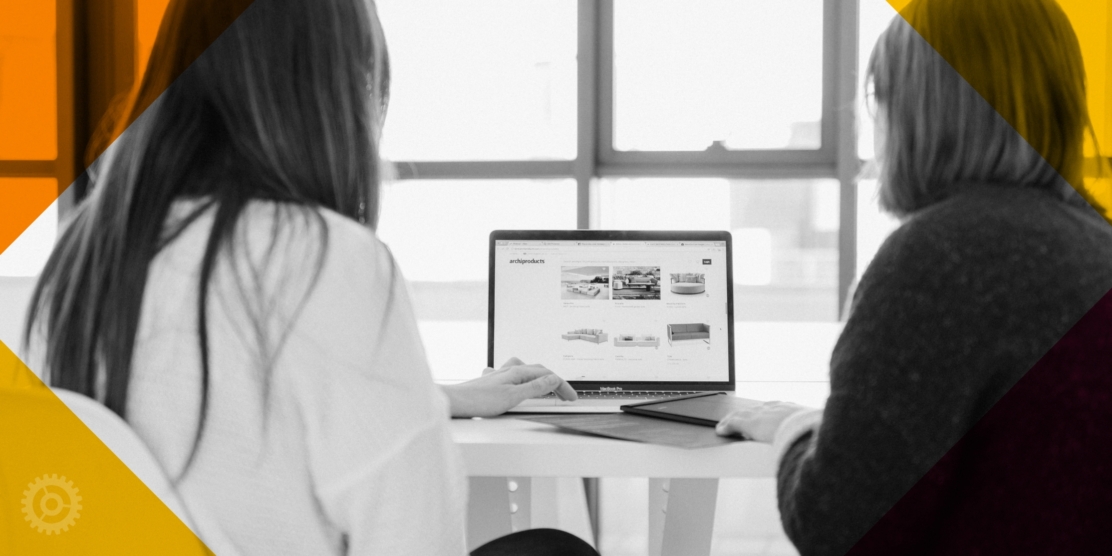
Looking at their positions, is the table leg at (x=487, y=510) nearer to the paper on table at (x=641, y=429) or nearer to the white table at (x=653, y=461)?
the white table at (x=653, y=461)

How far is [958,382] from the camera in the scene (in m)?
0.75

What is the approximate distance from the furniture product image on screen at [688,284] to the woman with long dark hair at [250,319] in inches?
34.2

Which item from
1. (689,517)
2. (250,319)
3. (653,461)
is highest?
(250,319)

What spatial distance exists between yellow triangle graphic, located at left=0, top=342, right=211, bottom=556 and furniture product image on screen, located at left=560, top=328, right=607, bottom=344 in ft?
3.09

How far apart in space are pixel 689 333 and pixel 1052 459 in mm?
802

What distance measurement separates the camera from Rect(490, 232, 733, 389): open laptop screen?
4.94 feet

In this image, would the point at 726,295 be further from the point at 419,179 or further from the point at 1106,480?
the point at 419,179

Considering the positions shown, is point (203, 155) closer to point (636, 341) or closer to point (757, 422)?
point (757, 422)

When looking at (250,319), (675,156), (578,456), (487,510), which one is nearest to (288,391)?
(250,319)

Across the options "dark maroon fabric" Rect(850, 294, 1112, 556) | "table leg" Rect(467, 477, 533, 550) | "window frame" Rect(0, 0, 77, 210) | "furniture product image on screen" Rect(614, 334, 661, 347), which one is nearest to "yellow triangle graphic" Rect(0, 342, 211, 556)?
"dark maroon fabric" Rect(850, 294, 1112, 556)

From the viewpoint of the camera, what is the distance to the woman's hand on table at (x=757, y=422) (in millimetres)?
1084

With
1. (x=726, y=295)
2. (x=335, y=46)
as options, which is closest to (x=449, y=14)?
(x=726, y=295)

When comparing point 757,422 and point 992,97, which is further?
point 757,422

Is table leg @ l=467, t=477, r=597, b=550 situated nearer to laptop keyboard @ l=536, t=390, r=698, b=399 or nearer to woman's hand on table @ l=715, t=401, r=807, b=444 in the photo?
laptop keyboard @ l=536, t=390, r=698, b=399
